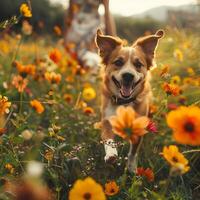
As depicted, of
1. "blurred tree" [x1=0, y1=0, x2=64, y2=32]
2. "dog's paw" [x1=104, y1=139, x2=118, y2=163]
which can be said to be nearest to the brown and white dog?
"dog's paw" [x1=104, y1=139, x2=118, y2=163]

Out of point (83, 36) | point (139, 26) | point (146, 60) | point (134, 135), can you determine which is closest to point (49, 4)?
point (139, 26)

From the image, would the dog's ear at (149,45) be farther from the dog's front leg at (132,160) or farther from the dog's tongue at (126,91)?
the dog's front leg at (132,160)

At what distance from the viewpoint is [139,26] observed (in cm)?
2680

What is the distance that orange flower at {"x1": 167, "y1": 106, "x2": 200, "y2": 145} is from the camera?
1.58 metres

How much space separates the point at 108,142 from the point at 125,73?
1064mm

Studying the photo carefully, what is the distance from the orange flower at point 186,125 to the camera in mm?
1580

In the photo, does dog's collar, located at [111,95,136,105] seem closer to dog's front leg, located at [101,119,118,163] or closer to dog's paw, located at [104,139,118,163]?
dog's front leg, located at [101,119,118,163]

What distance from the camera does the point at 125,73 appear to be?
3.83 meters

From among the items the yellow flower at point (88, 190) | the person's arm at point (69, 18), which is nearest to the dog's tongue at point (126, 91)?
the yellow flower at point (88, 190)

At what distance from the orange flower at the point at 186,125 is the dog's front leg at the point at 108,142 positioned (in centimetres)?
127

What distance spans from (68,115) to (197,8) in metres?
2.33

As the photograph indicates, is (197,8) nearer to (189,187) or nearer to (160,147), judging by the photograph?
(160,147)

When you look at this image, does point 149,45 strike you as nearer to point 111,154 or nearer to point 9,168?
point 111,154

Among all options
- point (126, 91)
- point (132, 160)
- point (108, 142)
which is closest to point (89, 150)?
point (132, 160)
